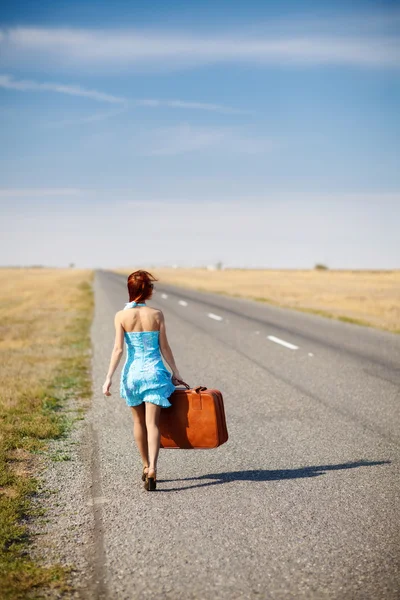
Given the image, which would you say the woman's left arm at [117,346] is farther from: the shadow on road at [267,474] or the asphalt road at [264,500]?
the shadow on road at [267,474]

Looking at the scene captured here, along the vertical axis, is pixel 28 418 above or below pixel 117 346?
below

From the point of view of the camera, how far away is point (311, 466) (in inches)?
216

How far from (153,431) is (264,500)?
0.98m

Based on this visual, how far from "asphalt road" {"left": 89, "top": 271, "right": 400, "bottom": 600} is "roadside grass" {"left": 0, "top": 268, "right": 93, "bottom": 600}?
0.37m

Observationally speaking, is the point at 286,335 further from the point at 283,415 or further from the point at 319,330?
the point at 283,415

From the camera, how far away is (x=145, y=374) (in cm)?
480

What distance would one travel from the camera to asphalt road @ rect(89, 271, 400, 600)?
135 inches

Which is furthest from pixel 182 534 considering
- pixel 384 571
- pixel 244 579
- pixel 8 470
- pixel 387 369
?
pixel 387 369

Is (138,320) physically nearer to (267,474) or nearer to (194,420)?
(194,420)

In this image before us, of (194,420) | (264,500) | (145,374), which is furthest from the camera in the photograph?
(194,420)

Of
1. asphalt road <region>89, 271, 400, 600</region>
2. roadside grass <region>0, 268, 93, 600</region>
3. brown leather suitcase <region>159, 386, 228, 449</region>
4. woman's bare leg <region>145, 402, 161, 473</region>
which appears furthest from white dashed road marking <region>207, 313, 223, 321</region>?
woman's bare leg <region>145, 402, 161, 473</region>

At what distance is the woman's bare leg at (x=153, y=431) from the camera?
4828 millimetres

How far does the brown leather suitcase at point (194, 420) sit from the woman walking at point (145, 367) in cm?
12

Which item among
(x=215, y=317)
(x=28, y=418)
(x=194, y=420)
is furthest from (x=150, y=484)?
(x=215, y=317)
